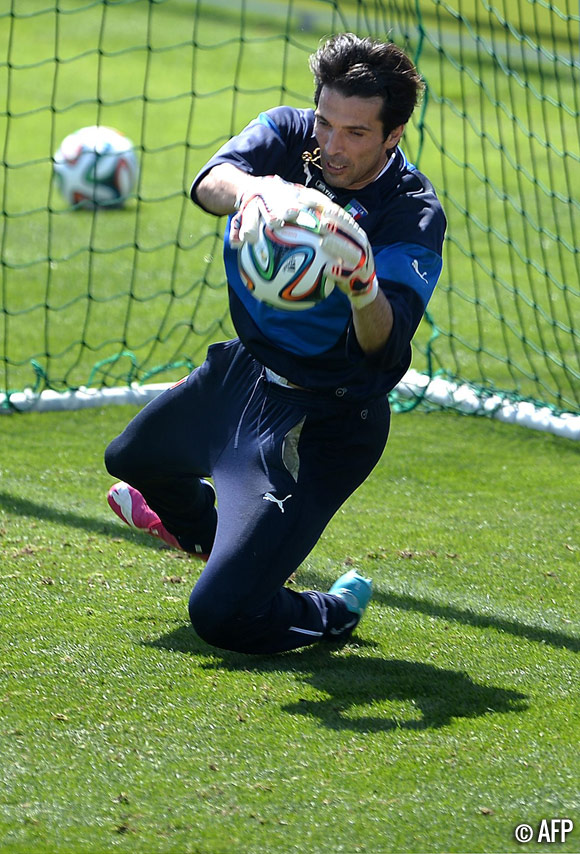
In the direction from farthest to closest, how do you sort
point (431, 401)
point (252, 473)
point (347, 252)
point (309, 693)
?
point (431, 401) → point (252, 473) → point (309, 693) → point (347, 252)

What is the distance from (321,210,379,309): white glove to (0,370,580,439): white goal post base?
293cm

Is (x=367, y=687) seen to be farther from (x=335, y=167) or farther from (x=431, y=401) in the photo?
(x=431, y=401)

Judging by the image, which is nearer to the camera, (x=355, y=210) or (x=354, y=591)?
(x=355, y=210)

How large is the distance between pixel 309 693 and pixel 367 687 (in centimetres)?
16

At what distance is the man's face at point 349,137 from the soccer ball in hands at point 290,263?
455mm

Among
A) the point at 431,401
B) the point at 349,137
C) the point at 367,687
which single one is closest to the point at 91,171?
the point at 431,401

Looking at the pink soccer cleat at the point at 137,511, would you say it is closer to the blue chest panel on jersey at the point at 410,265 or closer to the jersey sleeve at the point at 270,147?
the jersey sleeve at the point at 270,147

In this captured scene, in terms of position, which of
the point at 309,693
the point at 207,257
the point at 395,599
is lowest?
the point at 395,599

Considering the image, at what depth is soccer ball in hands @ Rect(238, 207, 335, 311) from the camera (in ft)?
9.55

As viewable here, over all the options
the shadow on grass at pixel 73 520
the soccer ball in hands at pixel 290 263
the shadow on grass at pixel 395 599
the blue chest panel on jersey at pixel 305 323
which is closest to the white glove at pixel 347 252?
the soccer ball in hands at pixel 290 263

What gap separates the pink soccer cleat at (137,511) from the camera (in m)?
3.96

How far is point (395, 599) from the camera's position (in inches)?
154

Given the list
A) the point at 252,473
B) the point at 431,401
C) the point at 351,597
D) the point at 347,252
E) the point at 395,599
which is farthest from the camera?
the point at 431,401

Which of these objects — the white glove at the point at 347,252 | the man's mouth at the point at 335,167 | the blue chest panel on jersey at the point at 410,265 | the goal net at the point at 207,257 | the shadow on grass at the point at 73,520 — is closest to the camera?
the white glove at the point at 347,252
